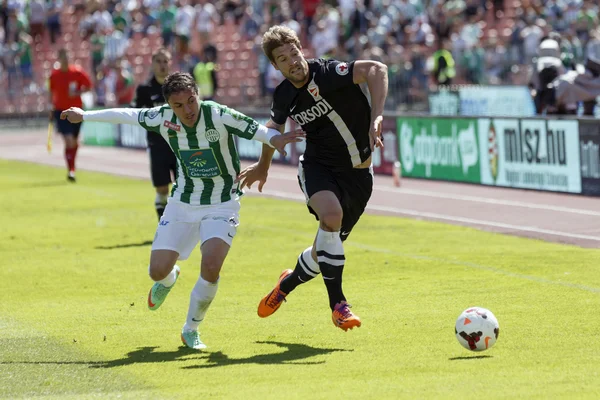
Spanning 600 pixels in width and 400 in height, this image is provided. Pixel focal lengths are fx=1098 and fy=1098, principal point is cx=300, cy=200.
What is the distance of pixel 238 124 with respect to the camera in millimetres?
8031

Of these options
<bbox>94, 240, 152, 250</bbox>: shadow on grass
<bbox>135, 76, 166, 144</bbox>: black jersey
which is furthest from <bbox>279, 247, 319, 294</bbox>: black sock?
<bbox>135, 76, 166, 144</bbox>: black jersey

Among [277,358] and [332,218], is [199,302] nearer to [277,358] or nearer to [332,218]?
[277,358]

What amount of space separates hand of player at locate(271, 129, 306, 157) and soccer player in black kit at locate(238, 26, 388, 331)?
323mm

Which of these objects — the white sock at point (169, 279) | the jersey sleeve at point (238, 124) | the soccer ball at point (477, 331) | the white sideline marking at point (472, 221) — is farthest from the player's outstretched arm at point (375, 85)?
the white sideline marking at point (472, 221)

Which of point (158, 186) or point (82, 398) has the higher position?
point (158, 186)

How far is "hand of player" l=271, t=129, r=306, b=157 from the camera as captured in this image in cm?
752

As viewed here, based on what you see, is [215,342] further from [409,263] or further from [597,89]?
[597,89]

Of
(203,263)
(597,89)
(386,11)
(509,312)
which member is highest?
(386,11)

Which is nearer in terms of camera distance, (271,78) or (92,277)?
(92,277)

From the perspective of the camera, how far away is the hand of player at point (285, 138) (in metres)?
7.52

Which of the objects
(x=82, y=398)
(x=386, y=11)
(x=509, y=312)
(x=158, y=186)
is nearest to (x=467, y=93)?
(x=386, y=11)

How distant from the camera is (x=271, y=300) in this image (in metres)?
8.41

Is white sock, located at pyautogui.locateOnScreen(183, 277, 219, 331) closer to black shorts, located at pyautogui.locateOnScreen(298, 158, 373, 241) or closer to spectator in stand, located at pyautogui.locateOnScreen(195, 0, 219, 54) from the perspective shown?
black shorts, located at pyautogui.locateOnScreen(298, 158, 373, 241)

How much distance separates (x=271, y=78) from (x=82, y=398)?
87.9 ft
